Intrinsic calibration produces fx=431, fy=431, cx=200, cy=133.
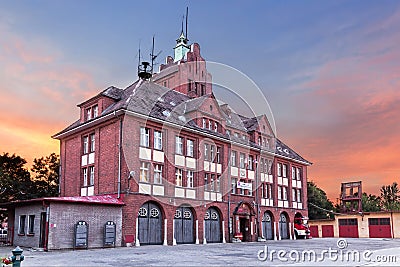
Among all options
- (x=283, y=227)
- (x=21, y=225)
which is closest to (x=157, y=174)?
(x=21, y=225)

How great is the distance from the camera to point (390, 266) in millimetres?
15000

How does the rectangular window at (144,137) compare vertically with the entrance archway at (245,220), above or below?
above

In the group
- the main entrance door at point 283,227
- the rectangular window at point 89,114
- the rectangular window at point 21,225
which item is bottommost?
the main entrance door at point 283,227

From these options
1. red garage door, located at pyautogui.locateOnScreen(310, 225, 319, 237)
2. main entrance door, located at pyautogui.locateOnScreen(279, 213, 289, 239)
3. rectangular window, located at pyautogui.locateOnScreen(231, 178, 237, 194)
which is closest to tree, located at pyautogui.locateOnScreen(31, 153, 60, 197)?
rectangular window, located at pyautogui.locateOnScreen(231, 178, 237, 194)

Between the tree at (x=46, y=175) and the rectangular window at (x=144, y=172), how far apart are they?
16522mm

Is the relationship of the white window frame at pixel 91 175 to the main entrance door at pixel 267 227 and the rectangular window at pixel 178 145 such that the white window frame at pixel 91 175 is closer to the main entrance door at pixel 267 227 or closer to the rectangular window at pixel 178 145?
the rectangular window at pixel 178 145

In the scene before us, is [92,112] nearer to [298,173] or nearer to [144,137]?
[144,137]

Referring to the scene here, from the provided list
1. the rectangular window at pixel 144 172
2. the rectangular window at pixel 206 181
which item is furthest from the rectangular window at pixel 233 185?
the rectangular window at pixel 144 172

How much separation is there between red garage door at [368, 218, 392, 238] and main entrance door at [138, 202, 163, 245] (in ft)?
99.9

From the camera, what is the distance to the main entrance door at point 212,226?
3334 cm

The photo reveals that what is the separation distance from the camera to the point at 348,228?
51719mm

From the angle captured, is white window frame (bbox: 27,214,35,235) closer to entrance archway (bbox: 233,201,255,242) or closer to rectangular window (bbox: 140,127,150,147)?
rectangular window (bbox: 140,127,150,147)

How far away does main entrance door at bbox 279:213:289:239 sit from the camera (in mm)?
42719

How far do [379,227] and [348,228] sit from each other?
382 cm
